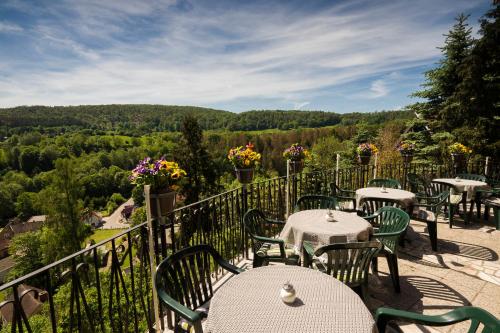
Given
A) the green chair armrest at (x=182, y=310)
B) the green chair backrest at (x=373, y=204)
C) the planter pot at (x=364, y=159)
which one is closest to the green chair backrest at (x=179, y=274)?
the green chair armrest at (x=182, y=310)

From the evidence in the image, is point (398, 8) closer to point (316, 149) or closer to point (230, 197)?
point (230, 197)

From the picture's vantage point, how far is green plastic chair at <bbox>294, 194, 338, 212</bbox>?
3.79m

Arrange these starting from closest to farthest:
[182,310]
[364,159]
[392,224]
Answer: [182,310] < [392,224] < [364,159]

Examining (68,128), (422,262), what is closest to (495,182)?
(422,262)

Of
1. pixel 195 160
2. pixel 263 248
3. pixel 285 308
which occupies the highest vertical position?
pixel 285 308

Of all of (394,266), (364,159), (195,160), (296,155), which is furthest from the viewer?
(195,160)

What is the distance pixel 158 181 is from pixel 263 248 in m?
1.42

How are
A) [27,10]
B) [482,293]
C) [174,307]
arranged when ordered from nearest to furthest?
[174,307] → [482,293] → [27,10]

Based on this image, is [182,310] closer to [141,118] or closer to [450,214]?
[450,214]

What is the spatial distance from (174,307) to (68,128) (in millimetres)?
81542

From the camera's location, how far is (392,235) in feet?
8.52

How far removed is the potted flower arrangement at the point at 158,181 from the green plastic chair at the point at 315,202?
6.57ft

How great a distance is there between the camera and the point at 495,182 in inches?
237

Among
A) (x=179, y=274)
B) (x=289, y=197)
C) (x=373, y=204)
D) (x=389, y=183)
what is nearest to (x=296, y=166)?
(x=289, y=197)
